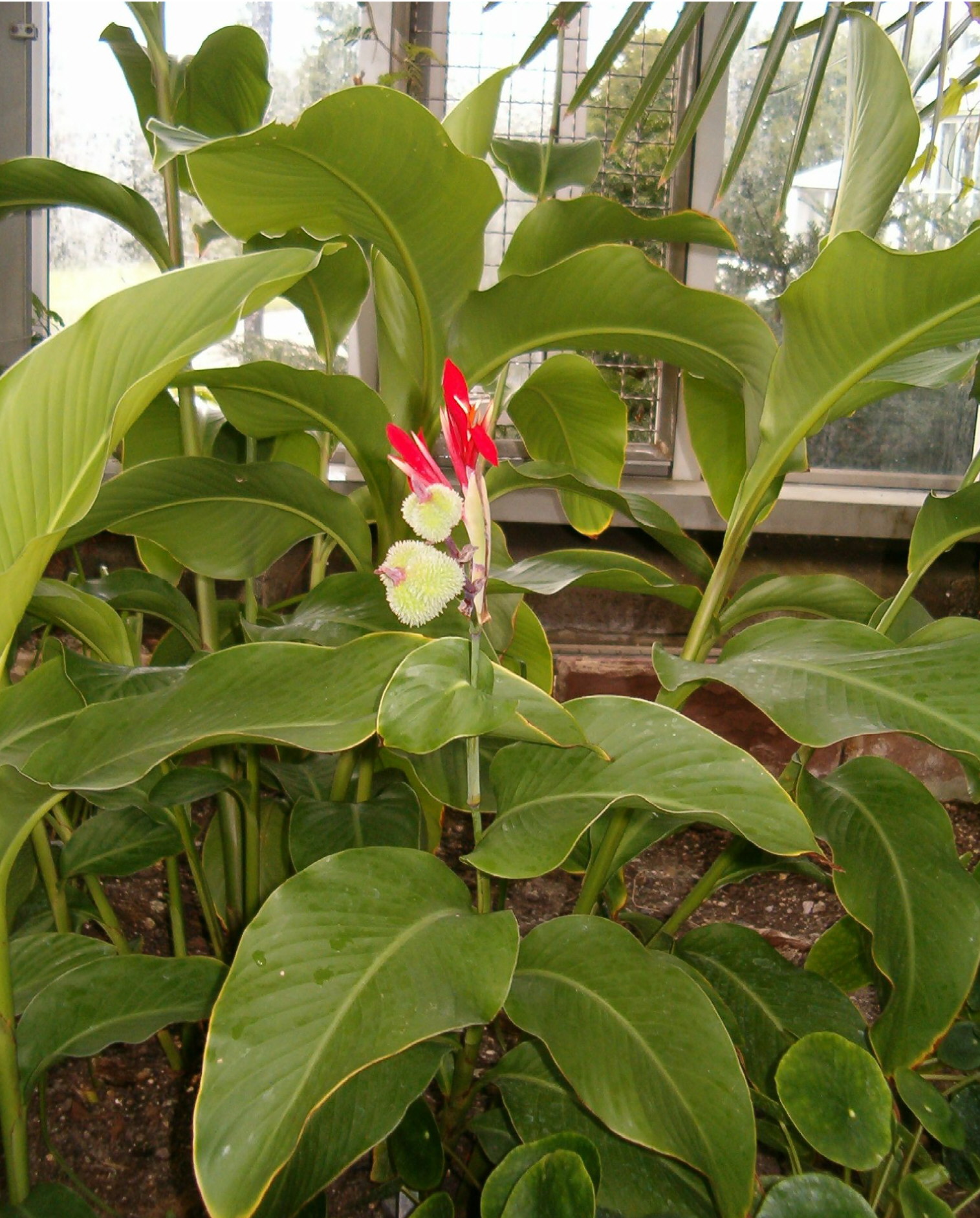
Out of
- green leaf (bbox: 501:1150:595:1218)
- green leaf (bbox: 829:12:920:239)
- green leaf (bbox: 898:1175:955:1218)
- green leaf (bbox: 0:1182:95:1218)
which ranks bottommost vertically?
green leaf (bbox: 0:1182:95:1218)

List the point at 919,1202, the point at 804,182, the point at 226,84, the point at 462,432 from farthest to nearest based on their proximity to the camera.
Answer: the point at 804,182, the point at 226,84, the point at 919,1202, the point at 462,432

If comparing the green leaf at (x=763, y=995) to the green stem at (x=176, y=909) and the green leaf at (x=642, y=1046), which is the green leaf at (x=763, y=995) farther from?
the green stem at (x=176, y=909)

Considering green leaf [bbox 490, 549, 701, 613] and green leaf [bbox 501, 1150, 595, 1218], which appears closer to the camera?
green leaf [bbox 501, 1150, 595, 1218]

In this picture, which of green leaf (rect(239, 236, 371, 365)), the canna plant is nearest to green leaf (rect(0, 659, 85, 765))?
the canna plant

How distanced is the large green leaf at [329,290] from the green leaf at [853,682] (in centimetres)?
52

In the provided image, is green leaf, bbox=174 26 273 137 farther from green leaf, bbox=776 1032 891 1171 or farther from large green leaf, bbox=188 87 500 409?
Answer: green leaf, bbox=776 1032 891 1171

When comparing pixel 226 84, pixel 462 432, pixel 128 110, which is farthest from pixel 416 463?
pixel 128 110

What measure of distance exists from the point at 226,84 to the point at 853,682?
2.76 ft

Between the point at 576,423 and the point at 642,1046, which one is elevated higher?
the point at 576,423

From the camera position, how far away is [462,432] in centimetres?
44

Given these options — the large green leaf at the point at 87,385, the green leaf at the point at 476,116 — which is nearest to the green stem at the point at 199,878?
the large green leaf at the point at 87,385

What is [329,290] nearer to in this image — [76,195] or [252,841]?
[76,195]

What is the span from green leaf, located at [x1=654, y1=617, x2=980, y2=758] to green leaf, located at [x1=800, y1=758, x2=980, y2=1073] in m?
0.15

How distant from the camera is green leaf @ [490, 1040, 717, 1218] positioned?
65 centimetres
